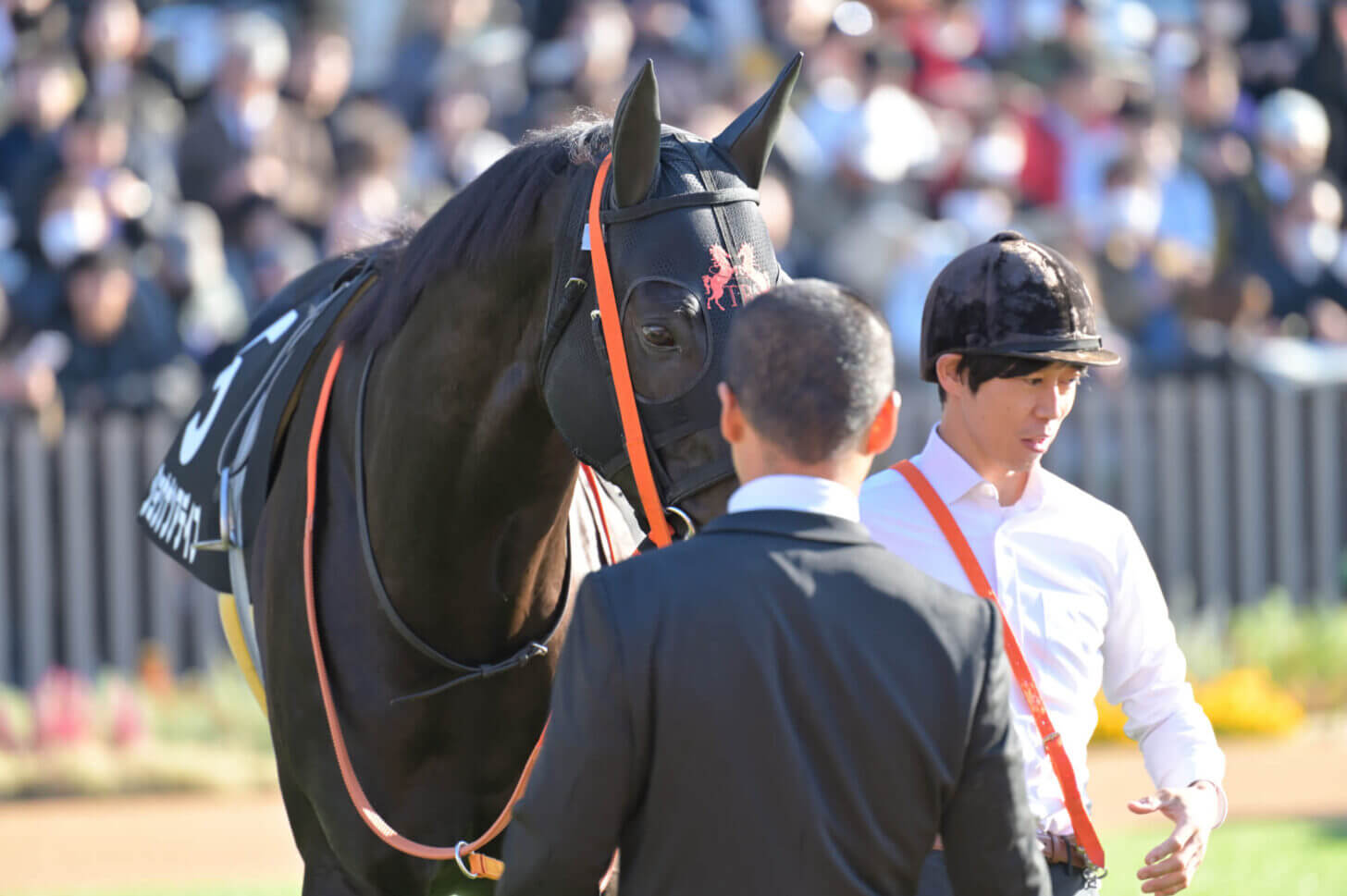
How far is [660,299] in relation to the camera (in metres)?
2.66

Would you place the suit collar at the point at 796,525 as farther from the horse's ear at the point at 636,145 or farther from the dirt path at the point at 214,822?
the dirt path at the point at 214,822

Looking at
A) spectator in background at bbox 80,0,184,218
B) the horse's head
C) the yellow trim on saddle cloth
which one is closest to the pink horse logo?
the horse's head

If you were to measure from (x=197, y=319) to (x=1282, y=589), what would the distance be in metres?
5.57

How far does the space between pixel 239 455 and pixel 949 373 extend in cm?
173

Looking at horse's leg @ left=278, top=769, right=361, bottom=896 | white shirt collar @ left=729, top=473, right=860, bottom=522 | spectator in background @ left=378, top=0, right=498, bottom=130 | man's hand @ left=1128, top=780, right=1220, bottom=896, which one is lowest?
horse's leg @ left=278, top=769, right=361, bottom=896

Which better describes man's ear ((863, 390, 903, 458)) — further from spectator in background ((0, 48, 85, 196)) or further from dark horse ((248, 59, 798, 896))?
spectator in background ((0, 48, 85, 196))

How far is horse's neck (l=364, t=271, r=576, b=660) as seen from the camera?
2.99 m

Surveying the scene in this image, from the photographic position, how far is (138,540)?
8023 mm

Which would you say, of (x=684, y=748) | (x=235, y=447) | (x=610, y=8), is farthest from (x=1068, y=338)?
(x=610, y=8)

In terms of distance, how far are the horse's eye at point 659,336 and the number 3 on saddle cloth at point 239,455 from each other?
43.6 inches

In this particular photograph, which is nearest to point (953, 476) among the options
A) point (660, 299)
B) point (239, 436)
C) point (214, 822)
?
point (660, 299)

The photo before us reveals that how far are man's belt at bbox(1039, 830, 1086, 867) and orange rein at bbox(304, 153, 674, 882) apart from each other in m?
0.70

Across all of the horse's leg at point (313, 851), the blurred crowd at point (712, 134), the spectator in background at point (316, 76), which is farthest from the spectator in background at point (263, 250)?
the horse's leg at point (313, 851)

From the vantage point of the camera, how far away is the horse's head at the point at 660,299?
260cm
